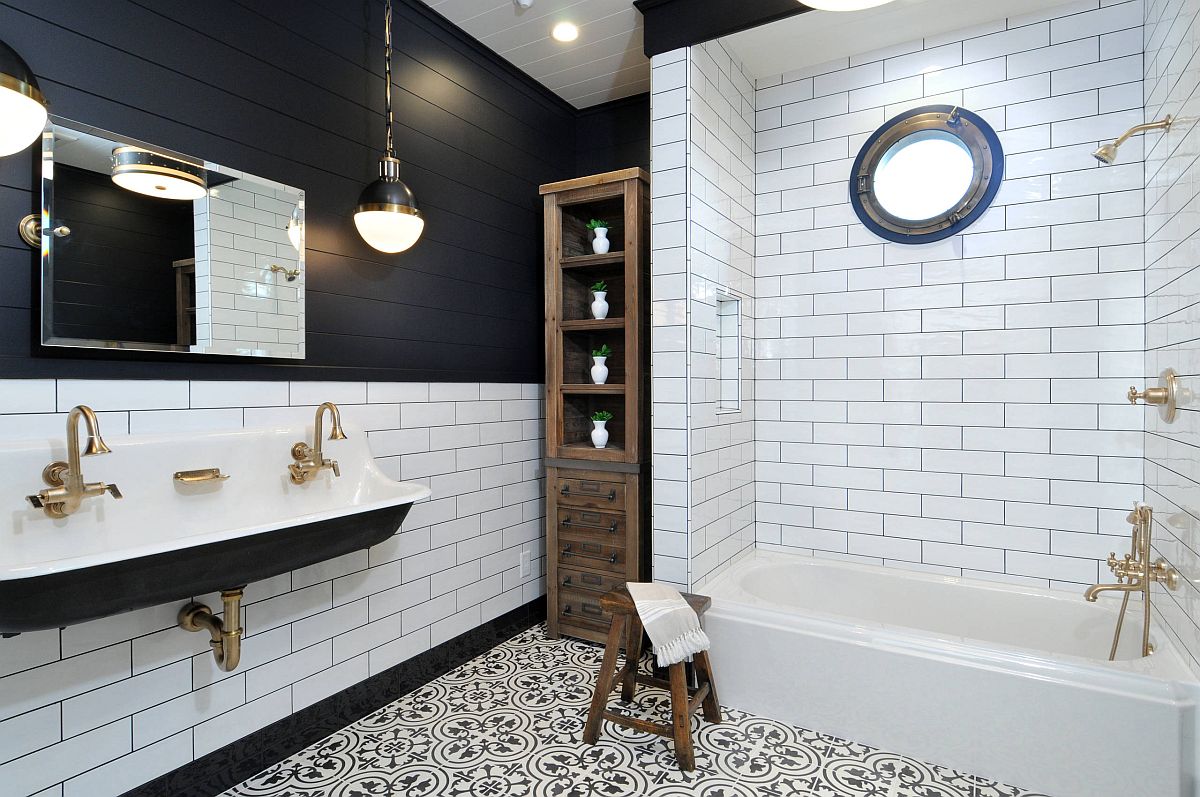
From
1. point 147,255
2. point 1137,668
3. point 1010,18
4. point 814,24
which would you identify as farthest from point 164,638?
point 1010,18

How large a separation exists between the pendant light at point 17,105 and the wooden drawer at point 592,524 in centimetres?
231

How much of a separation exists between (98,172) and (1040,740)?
3156mm

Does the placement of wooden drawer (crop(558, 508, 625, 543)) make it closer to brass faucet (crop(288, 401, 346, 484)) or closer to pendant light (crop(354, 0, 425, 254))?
brass faucet (crop(288, 401, 346, 484))

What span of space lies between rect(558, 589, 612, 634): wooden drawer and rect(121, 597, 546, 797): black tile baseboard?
11.4 inches

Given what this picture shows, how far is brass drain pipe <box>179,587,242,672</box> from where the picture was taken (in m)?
1.71

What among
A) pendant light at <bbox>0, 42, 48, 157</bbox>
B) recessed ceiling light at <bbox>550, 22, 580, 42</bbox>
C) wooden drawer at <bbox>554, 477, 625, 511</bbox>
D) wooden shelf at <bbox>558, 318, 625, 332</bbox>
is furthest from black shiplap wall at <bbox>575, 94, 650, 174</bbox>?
pendant light at <bbox>0, 42, 48, 157</bbox>

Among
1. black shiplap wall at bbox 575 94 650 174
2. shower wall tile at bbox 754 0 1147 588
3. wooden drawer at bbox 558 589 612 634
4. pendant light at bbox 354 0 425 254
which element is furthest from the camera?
black shiplap wall at bbox 575 94 650 174

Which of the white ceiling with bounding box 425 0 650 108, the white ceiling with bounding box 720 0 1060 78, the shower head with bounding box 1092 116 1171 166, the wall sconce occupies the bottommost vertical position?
the wall sconce

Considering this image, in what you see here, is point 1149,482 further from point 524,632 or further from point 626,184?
point 524,632

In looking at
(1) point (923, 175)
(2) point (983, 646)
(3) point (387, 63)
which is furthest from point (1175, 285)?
(3) point (387, 63)

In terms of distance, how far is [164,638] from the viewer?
1767 millimetres

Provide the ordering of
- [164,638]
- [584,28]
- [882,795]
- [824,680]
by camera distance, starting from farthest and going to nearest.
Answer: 1. [584,28]
2. [824,680]
3. [882,795]
4. [164,638]

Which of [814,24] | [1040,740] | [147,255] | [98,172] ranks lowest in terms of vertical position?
[1040,740]

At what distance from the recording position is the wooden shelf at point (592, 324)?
9.71 ft
